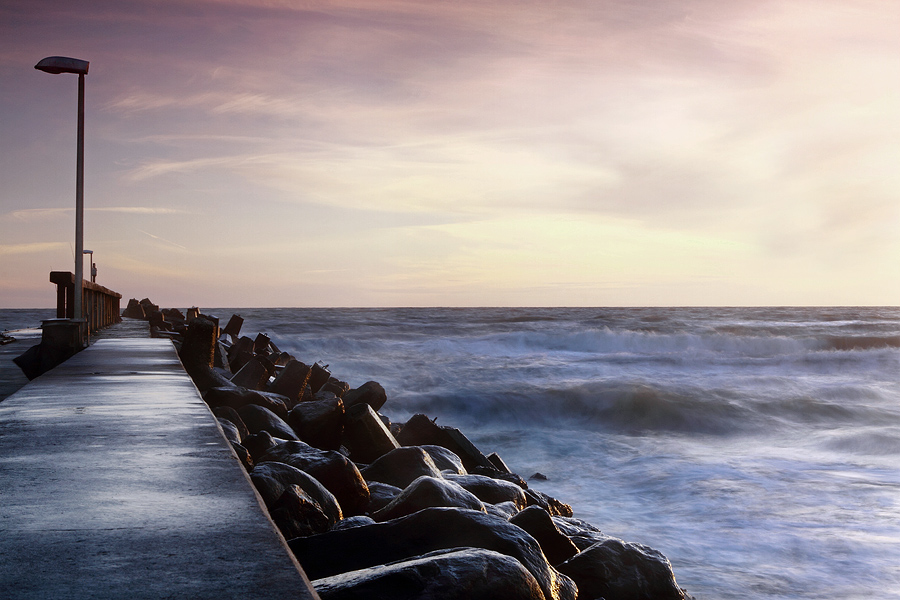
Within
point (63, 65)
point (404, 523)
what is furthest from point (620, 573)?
point (63, 65)

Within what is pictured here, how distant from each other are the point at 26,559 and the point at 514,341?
Answer: 35.5m

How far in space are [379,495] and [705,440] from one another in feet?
34.8

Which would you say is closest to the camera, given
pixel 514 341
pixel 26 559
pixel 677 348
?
pixel 26 559

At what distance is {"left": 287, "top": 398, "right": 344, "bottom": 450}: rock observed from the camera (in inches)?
→ 266

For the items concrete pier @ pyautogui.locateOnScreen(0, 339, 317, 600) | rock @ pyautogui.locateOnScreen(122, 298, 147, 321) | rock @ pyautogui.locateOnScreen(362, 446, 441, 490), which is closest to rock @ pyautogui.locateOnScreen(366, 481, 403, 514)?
rock @ pyautogui.locateOnScreen(362, 446, 441, 490)

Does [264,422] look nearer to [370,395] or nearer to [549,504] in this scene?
[549,504]

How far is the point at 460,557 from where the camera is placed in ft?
7.82

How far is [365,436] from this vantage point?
6.71 meters

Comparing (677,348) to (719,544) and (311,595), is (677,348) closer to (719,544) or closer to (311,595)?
(719,544)

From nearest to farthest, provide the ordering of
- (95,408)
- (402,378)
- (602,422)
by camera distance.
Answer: (95,408) → (602,422) → (402,378)

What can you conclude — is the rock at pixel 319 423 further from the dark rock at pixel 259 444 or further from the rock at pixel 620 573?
the rock at pixel 620 573

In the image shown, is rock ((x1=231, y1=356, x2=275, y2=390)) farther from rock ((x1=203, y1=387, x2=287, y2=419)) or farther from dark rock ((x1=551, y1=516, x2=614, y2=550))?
dark rock ((x1=551, y1=516, x2=614, y2=550))

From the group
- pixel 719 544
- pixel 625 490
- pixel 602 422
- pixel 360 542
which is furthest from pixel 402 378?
pixel 360 542

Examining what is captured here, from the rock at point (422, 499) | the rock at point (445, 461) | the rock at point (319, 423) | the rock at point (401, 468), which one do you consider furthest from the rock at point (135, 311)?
the rock at point (422, 499)
